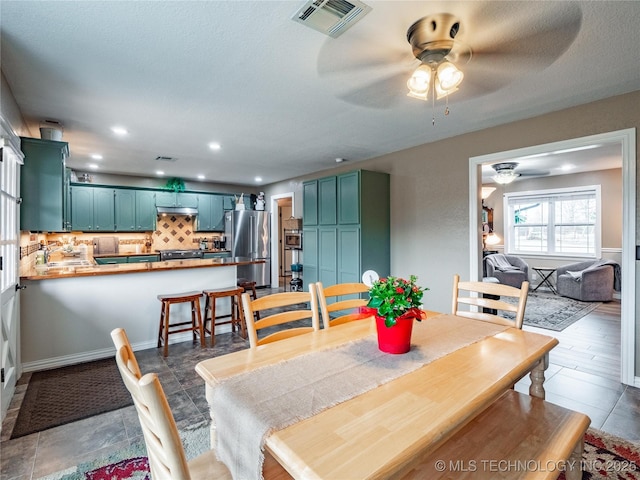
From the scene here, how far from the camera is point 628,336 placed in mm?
2734

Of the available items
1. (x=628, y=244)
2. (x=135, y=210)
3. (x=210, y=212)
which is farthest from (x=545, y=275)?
(x=135, y=210)

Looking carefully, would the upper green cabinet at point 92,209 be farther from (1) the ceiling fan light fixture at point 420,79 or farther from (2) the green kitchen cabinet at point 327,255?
(1) the ceiling fan light fixture at point 420,79

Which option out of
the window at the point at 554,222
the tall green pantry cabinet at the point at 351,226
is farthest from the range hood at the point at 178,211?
the window at the point at 554,222

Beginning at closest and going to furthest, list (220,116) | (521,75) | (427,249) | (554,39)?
1. (554,39)
2. (521,75)
3. (220,116)
4. (427,249)

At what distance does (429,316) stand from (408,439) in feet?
4.24

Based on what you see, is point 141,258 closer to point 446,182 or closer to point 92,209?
point 92,209

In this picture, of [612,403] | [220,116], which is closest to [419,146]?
[220,116]

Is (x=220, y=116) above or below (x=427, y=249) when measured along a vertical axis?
above

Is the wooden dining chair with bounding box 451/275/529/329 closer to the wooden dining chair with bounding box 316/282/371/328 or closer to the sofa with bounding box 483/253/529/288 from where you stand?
the wooden dining chair with bounding box 316/282/371/328

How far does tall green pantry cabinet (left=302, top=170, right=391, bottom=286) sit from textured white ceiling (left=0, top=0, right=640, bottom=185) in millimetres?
926

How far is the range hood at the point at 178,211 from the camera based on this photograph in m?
6.79

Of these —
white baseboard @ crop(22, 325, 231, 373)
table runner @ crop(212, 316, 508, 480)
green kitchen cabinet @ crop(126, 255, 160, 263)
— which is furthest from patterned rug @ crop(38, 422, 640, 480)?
green kitchen cabinet @ crop(126, 255, 160, 263)

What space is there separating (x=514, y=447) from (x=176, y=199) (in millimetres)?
7203

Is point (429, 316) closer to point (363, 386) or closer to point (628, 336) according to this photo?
point (363, 386)
